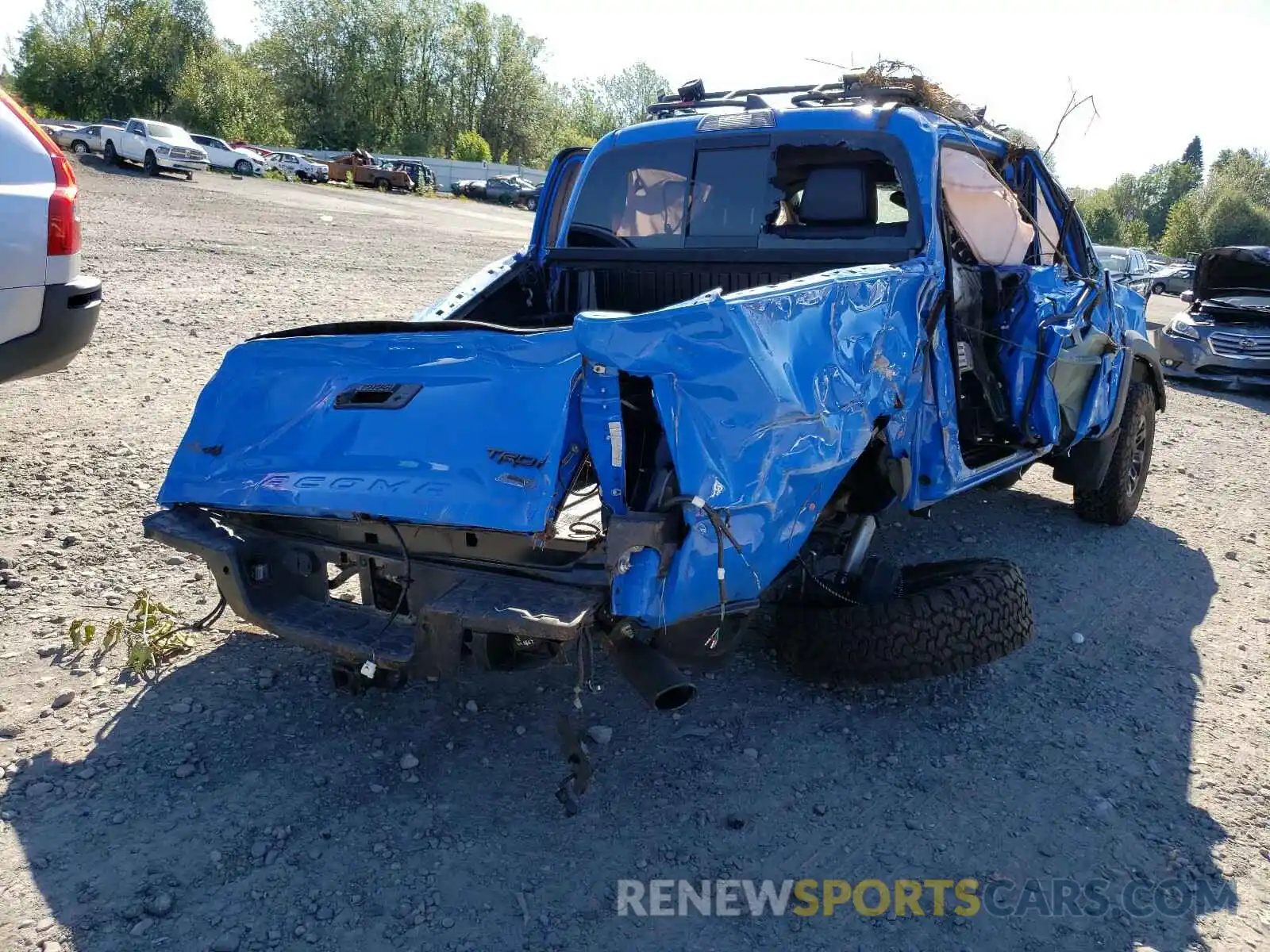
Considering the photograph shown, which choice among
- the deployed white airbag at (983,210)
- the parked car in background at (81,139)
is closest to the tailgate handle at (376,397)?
the deployed white airbag at (983,210)

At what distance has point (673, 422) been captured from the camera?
2467 millimetres

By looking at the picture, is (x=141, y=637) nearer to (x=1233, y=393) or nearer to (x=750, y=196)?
(x=750, y=196)

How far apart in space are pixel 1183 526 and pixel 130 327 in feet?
26.1

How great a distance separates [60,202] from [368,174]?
3653 centimetres

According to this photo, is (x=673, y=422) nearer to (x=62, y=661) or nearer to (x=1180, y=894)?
(x=1180, y=894)

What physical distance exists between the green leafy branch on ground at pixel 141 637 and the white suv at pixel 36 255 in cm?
157

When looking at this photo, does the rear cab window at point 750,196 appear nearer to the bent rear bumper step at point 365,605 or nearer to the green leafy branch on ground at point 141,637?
the bent rear bumper step at point 365,605

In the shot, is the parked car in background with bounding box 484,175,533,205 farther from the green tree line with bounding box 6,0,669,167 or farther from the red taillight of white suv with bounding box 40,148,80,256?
the red taillight of white suv with bounding box 40,148,80,256

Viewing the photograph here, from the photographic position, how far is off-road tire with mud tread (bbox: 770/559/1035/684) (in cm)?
326

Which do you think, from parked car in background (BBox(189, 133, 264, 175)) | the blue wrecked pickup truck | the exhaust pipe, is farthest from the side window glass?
parked car in background (BBox(189, 133, 264, 175))

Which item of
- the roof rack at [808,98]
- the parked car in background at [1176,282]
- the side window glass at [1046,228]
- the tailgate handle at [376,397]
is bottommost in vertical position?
the parked car in background at [1176,282]

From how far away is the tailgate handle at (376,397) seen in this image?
2.83m

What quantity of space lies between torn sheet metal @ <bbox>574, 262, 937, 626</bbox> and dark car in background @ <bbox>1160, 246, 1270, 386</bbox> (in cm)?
972

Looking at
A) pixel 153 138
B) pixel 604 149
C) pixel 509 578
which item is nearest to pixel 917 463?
pixel 509 578
